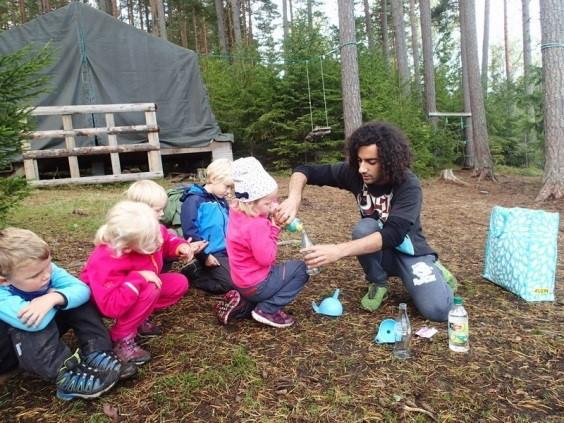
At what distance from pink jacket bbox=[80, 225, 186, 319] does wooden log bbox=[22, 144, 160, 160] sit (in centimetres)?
739

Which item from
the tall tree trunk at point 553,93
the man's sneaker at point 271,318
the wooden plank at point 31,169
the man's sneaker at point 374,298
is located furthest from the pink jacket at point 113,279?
the tall tree trunk at point 553,93

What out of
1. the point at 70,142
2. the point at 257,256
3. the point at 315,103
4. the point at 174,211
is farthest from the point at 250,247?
the point at 315,103

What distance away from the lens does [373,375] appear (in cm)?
225

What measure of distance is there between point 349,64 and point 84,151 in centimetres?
571

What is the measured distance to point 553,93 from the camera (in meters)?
7.69

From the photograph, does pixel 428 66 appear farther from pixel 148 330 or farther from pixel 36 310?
pixel 36 310

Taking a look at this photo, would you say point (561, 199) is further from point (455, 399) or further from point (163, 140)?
point (163, 140)

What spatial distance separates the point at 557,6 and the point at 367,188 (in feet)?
21.6

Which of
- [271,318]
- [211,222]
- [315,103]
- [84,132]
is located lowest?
[271,318]

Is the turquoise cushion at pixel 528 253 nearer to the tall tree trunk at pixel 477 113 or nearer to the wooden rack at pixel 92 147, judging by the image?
the wooden rack at pixel 92 147

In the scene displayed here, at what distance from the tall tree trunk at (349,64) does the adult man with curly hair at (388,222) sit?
567cm

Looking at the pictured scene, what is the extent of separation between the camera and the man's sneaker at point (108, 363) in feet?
6.88

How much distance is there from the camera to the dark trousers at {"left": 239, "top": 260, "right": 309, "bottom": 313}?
2.75 metres

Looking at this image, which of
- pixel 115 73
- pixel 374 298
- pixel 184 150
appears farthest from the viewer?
pixel 184 150
